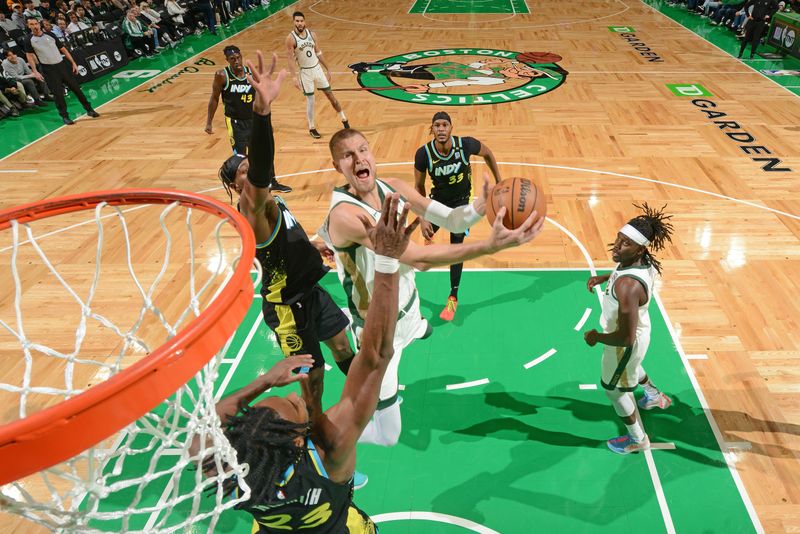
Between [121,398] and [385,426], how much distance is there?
2296 millimetres

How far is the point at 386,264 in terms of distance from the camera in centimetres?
196

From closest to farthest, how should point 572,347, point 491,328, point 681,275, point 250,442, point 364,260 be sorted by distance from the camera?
point 250,442, point 364,260, point 572,347, point 491,328, point 681,275

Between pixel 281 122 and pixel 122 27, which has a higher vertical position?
pixel 122 27

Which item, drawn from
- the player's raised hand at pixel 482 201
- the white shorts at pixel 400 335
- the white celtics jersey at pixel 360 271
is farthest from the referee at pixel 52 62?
the player's raised hand at pixel 482 201

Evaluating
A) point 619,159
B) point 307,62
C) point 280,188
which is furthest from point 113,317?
point 619,159

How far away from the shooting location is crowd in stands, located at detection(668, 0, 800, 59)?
13.0m

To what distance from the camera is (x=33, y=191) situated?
329 inches

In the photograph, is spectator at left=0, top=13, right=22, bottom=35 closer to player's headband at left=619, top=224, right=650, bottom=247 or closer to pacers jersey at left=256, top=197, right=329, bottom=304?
pacers jersey at left=256, top=197, right=329, bottom=304

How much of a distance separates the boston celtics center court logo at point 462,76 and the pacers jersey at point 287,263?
8.05m

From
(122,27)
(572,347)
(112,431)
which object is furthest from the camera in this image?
(122,27)

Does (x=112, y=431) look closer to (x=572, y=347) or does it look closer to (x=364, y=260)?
(x=364, y=260)

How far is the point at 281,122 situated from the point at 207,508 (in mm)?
8073

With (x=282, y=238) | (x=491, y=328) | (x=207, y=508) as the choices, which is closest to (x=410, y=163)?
(x=491, y=328)

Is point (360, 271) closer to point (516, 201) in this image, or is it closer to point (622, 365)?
point (516, 201)
